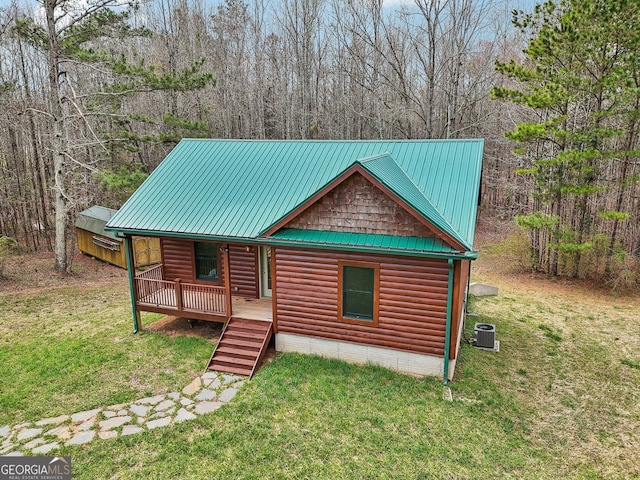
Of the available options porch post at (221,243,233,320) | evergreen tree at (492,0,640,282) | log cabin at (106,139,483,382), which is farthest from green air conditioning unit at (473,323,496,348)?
porch post at (221,243,233,320)

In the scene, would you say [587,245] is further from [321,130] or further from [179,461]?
[321,130]

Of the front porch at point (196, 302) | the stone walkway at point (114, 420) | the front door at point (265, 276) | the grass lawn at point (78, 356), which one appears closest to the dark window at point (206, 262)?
the front porch at point (196, 302)

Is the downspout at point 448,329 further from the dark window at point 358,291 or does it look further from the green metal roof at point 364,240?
the dark window at point 358,291

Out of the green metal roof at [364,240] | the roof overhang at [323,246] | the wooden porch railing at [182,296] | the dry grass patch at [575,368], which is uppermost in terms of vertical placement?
the green metal roof at [364,240]

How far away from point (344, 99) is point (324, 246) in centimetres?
2311

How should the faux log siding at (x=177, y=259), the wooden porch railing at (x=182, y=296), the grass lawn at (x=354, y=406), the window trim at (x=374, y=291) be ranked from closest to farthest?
the grass lawn at (x=354, y=406), the window trim at (x=374, y=291), the wooden porch railing at (x=182, y=296), the faux log siding at (x=177, y=259)

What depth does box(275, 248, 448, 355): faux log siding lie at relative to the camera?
357 inches

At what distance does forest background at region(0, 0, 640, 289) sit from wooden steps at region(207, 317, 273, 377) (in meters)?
10.1

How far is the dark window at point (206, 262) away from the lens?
12.5 metres

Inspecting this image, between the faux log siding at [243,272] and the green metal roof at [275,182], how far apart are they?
184 cm

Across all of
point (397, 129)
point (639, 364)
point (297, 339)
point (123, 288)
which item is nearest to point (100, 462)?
point (297, 339)

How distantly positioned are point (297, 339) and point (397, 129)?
20.1 m

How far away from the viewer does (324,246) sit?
9.22m

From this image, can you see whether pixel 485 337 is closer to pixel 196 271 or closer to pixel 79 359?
pixel 196 271
